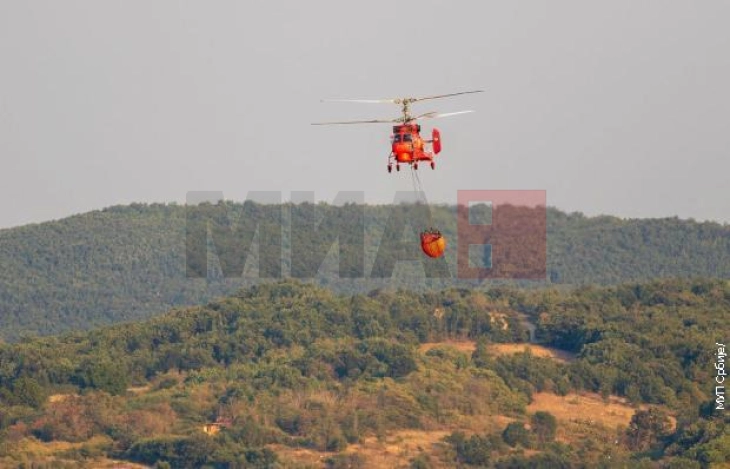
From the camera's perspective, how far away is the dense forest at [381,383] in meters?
95.2

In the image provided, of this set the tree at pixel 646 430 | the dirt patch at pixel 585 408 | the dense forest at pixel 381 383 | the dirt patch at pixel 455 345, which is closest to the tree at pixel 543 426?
the dense forest at pixel 381 383

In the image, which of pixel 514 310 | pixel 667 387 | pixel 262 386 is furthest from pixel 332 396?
pixel 514 310

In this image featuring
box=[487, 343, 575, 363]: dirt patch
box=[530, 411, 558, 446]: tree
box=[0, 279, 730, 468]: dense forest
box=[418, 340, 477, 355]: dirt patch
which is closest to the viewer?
box=[0, 279, 730, 468]: dense forest

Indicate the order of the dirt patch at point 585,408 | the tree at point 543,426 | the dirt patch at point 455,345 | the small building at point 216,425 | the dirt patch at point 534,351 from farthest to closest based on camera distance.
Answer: the dirt patch at point 455,345, the dirt patch at point 534,351, the dirt patch at point 585,408, the small building at point 216,425, the tree at point 543,426

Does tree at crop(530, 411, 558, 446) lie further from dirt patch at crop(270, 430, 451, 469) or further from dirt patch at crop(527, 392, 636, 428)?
dirt patch at crop(270, 430, 451, 469)

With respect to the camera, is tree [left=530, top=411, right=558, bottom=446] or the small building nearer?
tree [left=530, top=411, right=558, bottom=446]

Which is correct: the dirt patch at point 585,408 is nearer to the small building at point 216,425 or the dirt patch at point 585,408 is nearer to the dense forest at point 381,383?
the dense forest at point 381,383

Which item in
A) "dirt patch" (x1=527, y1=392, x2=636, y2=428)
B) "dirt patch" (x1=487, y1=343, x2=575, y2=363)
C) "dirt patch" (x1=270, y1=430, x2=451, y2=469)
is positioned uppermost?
"dirt patch" (x1=487, y1=343, x2=575, y2=363)

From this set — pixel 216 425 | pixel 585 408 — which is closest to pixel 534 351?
pixel 585 408

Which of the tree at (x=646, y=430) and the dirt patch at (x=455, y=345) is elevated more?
the dirt patch at (x=455, y=345)

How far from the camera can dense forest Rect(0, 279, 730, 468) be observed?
95.2 meters

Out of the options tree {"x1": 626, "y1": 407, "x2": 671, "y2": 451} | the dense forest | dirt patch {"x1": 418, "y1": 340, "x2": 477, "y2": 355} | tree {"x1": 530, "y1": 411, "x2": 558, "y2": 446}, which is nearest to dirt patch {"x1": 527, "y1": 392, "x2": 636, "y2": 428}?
the dense forest

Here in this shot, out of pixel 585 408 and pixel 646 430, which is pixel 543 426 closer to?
pixel 646 430

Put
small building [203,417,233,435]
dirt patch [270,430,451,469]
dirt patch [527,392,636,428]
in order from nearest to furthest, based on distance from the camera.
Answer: dirt patch [270,430,451,469]
small building [203,417,233,435]
dirt patch [527,392,636,428]
